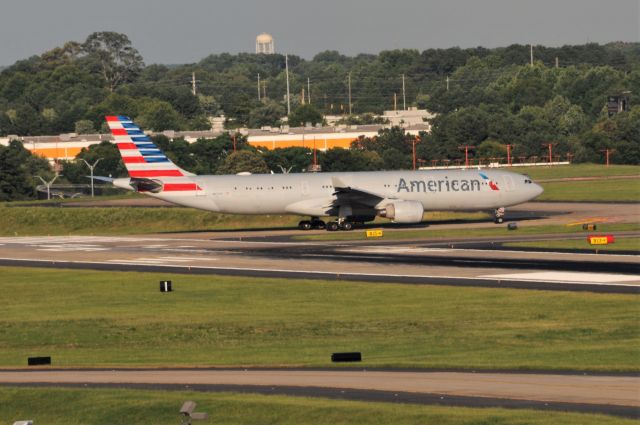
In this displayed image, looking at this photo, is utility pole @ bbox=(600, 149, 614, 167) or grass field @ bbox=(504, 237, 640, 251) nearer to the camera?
grass field @ bbox=(504, 237, 640, 251)

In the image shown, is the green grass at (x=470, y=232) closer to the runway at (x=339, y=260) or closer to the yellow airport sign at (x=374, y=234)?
the yellow airport sign at (x=374, y=234)

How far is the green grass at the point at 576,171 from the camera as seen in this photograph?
441 ft

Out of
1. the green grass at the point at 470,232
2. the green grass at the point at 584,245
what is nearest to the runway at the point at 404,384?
the green grass at the point at 584,245

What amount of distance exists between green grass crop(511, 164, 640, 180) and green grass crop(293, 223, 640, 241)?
5370 centimetres

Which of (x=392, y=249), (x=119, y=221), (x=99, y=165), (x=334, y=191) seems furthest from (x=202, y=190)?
(x=99, y=165)

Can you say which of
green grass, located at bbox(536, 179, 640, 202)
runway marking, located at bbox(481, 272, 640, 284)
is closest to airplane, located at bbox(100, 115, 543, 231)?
green grass, located at bbox(536, 179, 640, 202)

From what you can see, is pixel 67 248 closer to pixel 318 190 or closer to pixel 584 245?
pixel 318 190

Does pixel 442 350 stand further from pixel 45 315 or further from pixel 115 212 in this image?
pixel 115 212

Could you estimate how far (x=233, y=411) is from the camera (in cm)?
2723

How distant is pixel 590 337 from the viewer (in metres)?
38.5

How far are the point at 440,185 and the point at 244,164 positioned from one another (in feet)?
213

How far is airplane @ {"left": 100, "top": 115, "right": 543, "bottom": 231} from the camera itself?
83062 mm

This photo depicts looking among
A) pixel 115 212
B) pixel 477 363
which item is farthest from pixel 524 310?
pixel 115 212

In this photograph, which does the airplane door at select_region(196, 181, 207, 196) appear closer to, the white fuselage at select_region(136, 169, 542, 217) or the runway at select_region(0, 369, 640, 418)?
the white fuselage at select_region(136, 169, 542, 217)
